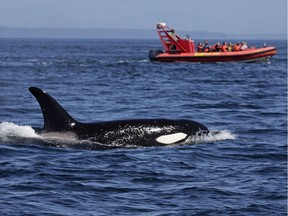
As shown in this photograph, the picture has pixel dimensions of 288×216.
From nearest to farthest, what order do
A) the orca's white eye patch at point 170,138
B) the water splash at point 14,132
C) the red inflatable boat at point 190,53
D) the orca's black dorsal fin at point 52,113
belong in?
the orca's black dorsal fin at point 52,113, the orca's white eye patch at point 170,138, the water splash at point 14,132, the red inflatable boat at point 190,53

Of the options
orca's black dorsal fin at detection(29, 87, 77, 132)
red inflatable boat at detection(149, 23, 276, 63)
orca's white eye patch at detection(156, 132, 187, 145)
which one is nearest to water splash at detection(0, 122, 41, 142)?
orca's black dorsal fin at detection(29, 87, 77, 132)

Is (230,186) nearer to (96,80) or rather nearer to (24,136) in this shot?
(24,136)

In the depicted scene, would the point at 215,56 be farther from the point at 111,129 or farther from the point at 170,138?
the point at 111,129

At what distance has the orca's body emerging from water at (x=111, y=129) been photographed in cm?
1493

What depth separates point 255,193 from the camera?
Answer: 11.3m

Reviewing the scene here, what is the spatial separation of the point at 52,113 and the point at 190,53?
44330 mm

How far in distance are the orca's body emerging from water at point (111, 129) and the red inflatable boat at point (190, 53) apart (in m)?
42.7

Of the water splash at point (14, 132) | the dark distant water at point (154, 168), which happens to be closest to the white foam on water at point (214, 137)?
the dark distant water at point (154, 168)

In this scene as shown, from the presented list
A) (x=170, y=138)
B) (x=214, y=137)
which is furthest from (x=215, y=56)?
(x=170, y=138)

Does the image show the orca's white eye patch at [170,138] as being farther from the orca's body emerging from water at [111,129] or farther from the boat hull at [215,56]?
the boat hull at [215,56]

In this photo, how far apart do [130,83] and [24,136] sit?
22.1 m

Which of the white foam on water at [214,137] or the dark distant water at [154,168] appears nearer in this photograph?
the dark distant water at [154,168]

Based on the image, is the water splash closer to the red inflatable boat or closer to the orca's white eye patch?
the orca's white eye patch

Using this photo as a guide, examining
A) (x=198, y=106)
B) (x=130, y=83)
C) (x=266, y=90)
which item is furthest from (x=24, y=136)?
(x=130, y=83)
